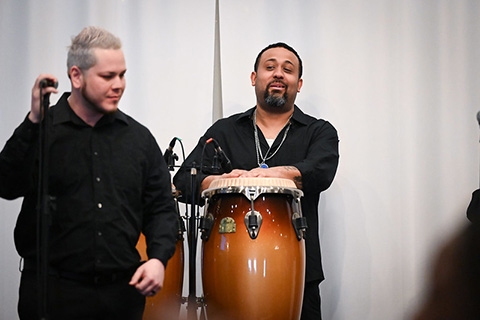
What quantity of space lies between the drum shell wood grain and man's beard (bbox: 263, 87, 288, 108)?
0.78 meters

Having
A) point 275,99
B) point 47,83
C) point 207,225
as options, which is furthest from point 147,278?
point 275,99

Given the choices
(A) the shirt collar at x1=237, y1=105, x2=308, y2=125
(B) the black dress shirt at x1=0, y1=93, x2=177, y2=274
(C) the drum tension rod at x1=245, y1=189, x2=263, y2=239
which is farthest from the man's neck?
(B) the black dress shirt at x1=0, y1=93, x2=177, y2=274

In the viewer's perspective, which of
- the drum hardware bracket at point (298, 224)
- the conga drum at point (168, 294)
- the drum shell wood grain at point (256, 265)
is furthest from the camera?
the conga drum at point (168, 294)

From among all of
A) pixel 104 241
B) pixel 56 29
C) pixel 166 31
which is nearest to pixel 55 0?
pixel 56 29

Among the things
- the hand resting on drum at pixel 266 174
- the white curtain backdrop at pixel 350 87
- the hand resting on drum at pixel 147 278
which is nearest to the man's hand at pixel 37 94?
the hand resting on drum at pixel 147 278

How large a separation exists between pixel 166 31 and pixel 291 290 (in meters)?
2.04

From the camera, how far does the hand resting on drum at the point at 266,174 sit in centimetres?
285

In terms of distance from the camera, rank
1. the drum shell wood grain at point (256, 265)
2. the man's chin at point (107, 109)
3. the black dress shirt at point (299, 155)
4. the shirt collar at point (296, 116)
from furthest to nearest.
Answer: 1. the shirt collar at point (296, 116)
2. the black dress shirt at point (299, 155)
3. the drum shell wood grain at point (256, 265)
4. the man's chin at point (107, 109)

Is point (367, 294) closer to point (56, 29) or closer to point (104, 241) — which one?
point (104, 241)

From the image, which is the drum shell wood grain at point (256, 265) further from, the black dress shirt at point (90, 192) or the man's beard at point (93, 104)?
the man's beard at point (93, 104)

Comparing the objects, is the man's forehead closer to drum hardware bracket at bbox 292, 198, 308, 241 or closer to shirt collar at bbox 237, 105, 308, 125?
shirt collar at bbox 237, 105, 308, 125

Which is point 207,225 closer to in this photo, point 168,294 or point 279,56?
point 168,294

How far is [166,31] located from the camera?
395cm

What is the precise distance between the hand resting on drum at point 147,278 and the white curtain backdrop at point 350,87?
6.55 feet
